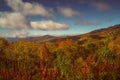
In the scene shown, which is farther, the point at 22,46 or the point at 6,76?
the point at 22,46

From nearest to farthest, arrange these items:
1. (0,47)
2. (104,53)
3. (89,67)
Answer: (89,67) → (104,53) → (0,47)

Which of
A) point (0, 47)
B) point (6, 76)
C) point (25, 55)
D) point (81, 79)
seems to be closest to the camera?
point (81, 79)

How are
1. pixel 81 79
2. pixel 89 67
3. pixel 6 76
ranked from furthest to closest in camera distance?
pixel 6 76
pixel 89 67
pixel 81 79

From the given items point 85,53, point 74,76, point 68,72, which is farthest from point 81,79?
point 85,53

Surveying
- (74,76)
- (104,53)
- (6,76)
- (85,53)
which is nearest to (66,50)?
(85,53)

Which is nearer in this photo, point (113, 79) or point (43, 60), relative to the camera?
point (113, 79)

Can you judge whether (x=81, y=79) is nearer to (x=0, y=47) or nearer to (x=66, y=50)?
(x=66, y=50)

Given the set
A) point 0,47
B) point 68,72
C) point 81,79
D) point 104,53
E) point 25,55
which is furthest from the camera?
point 0,47

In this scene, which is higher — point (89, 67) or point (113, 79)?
point (89, 67)

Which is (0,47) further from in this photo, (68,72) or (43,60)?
(68,72)

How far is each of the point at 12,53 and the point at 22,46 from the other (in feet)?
63.8

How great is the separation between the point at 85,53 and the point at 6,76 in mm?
81803

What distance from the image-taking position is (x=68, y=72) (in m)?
76.4

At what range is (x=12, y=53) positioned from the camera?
15912 cm
